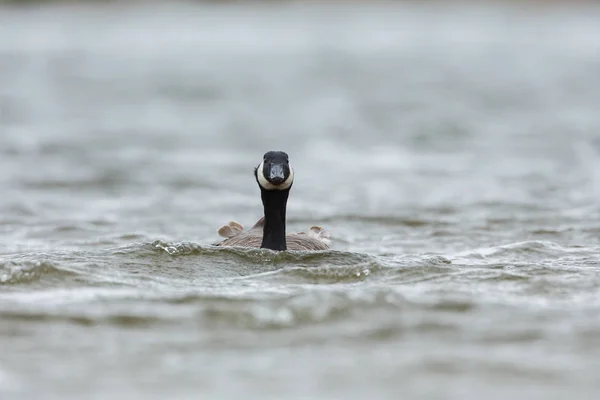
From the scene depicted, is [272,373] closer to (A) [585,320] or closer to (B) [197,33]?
(A) [585,320]

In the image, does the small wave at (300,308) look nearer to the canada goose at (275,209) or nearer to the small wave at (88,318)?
the small wave at (88,318)

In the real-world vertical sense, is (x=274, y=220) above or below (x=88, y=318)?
above

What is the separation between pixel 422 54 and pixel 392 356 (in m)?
38.3

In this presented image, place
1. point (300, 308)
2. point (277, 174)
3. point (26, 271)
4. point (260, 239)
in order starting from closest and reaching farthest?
point (300, 308), point (26, 271), point (277, 174), point (260, 239)

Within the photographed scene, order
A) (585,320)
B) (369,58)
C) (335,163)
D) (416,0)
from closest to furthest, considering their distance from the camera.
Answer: (585,320) → (335,163) → (369,58) → (416,0)

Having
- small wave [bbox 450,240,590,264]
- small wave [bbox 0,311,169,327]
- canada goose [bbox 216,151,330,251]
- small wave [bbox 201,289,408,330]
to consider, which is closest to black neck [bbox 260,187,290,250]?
canada goose [bbox 216,151,330,251]

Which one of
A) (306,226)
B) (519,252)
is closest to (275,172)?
(519,252)

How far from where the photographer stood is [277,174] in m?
10.4

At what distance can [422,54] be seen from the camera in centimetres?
4441

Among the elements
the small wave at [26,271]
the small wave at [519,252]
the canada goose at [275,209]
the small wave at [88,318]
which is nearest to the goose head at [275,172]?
the canada goose at [275,209]

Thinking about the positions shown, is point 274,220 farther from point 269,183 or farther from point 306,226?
point 306,226

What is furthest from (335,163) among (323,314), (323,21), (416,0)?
(416,0)

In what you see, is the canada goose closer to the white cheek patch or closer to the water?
the white cheek patch

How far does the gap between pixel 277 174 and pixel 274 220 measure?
0.56 meters
